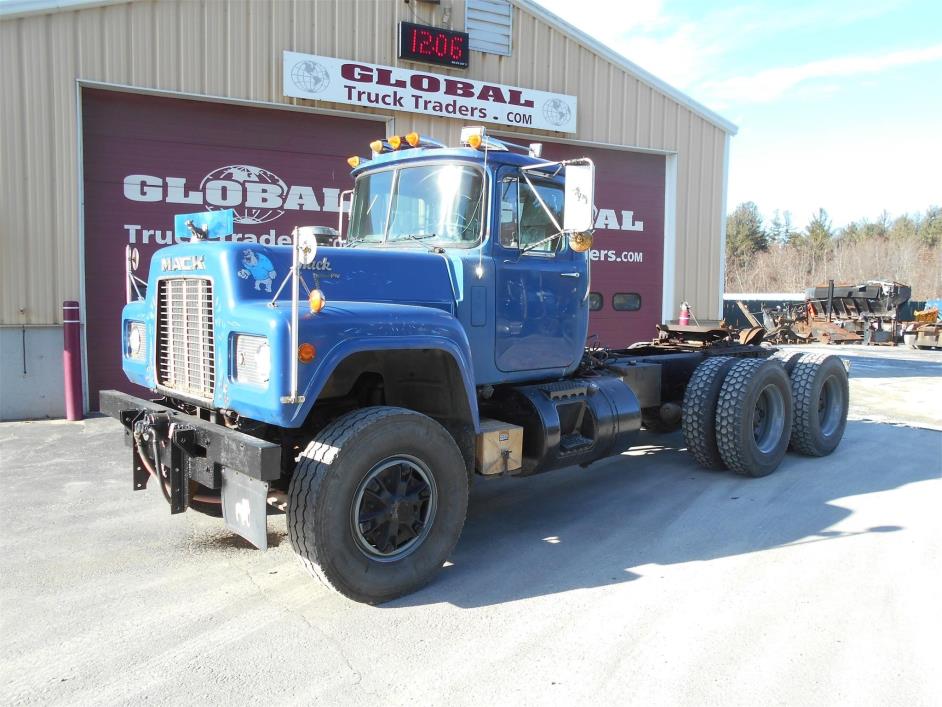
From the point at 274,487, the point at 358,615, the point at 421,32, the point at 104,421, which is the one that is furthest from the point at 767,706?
the point at 421,32

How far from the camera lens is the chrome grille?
3.86m

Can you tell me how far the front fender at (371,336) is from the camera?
3.40 metres

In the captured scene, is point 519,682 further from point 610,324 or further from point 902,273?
point 902,273

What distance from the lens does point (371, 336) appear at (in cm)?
362

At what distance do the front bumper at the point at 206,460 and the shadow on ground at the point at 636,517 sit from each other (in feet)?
3.04

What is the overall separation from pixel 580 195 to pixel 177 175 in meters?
7.07

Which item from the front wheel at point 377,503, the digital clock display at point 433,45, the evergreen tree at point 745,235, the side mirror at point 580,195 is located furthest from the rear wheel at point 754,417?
the evergreen tree at point 745,235

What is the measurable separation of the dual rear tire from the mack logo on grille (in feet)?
14.2

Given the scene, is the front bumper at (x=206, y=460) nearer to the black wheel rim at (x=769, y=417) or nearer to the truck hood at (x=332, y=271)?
the truck hood at (x=332, y=271)

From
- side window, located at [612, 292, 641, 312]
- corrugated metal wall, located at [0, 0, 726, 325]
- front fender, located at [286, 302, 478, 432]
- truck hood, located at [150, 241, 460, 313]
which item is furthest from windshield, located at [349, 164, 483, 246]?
side window, located at [612, 292, 641, 312]

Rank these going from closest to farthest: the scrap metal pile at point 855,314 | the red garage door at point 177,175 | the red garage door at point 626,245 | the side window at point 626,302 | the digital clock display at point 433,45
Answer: the red garage door at point 177,175 → the digital clock display at point 433,45 → the red garage door at point 626,245 → the side window at point 626,302 → the scrap metal pile at point 855,314

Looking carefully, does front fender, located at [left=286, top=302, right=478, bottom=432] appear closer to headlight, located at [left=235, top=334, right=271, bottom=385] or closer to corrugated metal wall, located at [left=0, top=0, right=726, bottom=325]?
headlight, located at [left=235, top=334, right=271, bottom=385]

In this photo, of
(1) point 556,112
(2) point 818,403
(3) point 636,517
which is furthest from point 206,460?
(1) point 556,112

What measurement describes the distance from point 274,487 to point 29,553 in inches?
66.7
